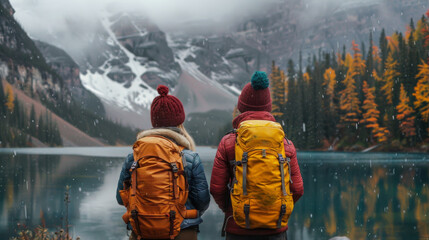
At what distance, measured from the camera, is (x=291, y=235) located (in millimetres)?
15859

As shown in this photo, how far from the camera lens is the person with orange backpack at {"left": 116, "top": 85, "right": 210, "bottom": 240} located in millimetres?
4094

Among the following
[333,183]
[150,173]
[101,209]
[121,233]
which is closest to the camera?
[150,173]

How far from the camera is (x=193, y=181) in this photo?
4.39m

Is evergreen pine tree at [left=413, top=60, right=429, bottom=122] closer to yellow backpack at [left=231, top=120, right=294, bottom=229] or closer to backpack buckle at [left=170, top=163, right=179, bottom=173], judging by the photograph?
yellow backpack at [left=231, top=120, right=294, bottom=229]

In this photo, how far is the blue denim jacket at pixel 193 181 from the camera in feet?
14.2

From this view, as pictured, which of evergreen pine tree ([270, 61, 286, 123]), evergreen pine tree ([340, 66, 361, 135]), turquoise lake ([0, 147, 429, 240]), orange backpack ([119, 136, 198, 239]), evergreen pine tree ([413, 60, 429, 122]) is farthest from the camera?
evergreen pine tree ([270, 61, 286, 123])

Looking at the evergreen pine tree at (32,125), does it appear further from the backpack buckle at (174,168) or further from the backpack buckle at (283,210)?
the backpack buckle at (283,210)

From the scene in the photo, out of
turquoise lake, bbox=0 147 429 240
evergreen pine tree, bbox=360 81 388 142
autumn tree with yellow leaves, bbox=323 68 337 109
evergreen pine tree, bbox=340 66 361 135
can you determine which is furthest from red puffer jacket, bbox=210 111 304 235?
autumn tree with yellow leaves, bbox=323 68 337 109

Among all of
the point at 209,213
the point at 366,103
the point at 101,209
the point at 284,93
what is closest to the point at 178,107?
the point at 209,213

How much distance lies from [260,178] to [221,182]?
0.47 metres

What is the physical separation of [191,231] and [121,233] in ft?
46.2

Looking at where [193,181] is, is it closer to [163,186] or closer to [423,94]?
[163,186]

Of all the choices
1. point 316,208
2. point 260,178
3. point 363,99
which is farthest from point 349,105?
point 260,178

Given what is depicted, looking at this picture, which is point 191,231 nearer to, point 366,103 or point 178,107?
point 178,107
